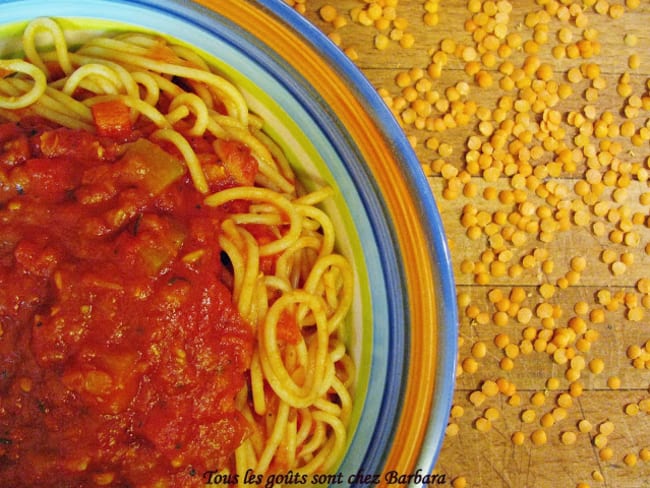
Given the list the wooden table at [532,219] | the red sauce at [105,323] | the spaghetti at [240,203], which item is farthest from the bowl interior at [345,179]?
the wooden table at [532,219]

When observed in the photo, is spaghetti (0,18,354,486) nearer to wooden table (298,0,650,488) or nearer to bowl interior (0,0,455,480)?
bowl interior (0,0,455,480)

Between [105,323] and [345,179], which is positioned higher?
[345,179]

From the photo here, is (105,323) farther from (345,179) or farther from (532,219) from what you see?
(532,219)

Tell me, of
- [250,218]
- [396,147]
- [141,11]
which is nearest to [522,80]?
[396,147]

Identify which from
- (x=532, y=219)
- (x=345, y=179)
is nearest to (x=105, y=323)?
(x=345, y=179)

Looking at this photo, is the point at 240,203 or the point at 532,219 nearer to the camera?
the point at 240,203

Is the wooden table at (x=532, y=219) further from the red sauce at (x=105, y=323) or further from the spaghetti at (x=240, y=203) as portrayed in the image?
the red sauce at (x=105, y=323)

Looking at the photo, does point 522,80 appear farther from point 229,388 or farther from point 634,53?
point 229,388
